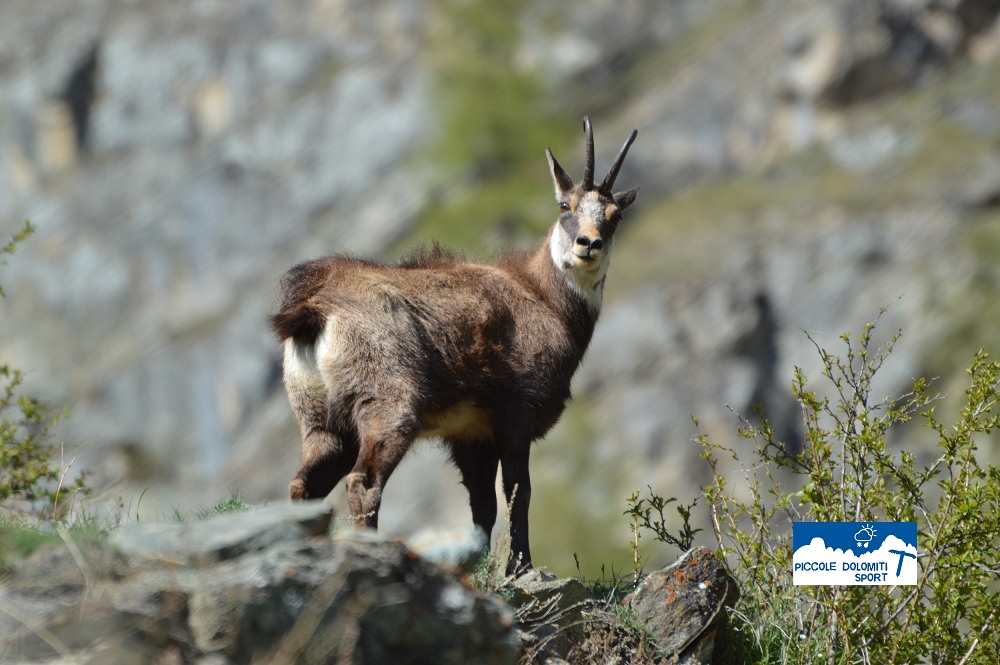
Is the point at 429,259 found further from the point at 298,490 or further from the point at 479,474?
the point at 298,490

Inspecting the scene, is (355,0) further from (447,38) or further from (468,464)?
(468,464)

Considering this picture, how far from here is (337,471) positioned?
9047 mm

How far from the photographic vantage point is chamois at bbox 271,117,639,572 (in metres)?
8.55

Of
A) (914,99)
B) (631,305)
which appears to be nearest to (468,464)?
→ (631,305)

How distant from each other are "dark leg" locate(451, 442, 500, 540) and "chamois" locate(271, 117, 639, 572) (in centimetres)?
1

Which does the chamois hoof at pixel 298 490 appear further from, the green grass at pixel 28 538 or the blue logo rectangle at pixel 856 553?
the blue logo rectangle at pixel 856 553

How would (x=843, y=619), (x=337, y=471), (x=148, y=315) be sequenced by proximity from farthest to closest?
(x=148, y=315)
(x=337, y=471)
(x=843, y=619)

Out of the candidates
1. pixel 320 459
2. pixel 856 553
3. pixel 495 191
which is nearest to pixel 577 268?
pixel 320 459

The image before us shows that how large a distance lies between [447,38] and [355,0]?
13.4ft

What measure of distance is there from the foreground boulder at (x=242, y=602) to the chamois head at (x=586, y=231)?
4883 millimetres

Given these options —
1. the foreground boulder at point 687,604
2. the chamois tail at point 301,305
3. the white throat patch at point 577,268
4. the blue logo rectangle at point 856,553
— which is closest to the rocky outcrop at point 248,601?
the foreground boulder at point 687,604

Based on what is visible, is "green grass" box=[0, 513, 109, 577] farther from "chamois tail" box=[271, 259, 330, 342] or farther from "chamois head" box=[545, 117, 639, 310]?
"chamois head" box=[545, 117, 639, 310]

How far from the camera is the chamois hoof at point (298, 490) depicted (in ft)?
28.6

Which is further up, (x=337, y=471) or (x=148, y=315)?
(x=148, y=315)
